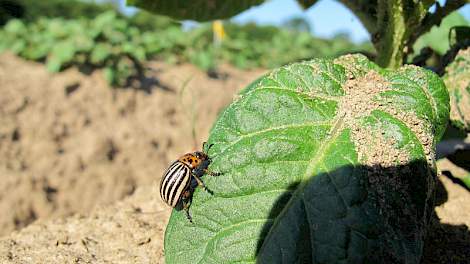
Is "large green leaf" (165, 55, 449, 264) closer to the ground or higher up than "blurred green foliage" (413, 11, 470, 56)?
closer to the ground

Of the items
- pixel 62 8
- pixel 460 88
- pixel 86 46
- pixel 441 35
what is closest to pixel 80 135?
pixel 86 46

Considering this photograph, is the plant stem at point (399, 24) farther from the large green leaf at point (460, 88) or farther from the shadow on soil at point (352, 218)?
the shadow on soil at point (352, 218)

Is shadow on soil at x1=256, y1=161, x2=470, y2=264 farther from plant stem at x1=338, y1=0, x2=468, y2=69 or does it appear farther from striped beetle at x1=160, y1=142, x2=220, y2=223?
plant stem at x1=338, y1=0, x2=468, y2=69

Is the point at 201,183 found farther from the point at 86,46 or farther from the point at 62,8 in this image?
the point at 62,8

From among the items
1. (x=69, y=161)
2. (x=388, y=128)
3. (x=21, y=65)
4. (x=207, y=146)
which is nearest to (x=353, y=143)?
(x=388, y=128)

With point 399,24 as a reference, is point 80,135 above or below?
below

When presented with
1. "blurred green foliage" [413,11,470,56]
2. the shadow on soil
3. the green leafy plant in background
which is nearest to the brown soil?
the green leafy plant in background
